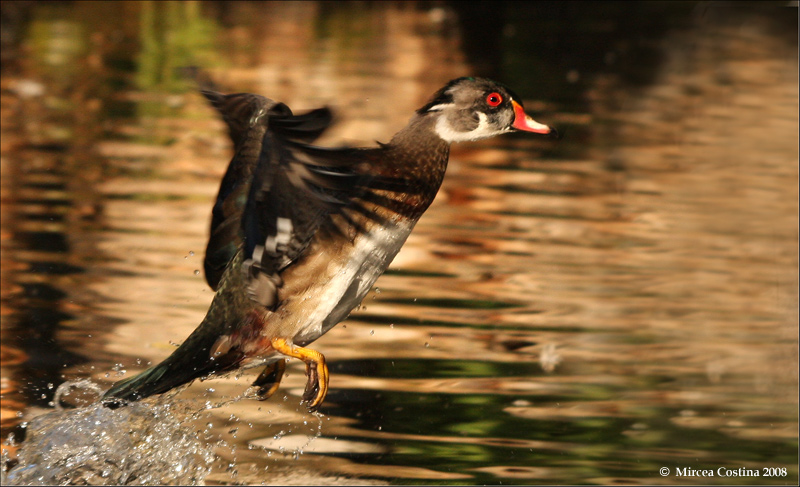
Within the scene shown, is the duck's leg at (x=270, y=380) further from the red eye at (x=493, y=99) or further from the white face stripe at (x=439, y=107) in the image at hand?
the red eye at (x=493, y=99)

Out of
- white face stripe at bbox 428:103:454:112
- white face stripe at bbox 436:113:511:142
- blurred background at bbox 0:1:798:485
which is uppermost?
white face stripe at bbox 428:103:454:112

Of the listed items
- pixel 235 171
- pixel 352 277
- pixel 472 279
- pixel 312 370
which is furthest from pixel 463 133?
pixel 472 279

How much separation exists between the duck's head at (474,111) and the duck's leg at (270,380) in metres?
1.13

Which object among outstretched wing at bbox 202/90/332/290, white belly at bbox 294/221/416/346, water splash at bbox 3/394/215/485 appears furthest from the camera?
outstretched wing at bbox 202/90/332/290

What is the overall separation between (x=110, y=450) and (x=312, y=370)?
2.74 ft

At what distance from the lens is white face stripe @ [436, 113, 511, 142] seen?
428 cm

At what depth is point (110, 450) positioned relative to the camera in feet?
13.8

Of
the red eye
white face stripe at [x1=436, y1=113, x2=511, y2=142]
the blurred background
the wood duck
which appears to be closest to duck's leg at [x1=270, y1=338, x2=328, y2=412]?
the wood duck

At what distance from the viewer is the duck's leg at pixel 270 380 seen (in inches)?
176

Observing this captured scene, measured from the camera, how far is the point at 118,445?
13.9ft

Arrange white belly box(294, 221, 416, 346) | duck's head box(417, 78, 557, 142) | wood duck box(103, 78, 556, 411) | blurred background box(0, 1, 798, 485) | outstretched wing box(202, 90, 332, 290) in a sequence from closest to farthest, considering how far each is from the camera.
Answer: wood duck box(103, 78, 556, 411), white belly box(294, 221, 416, 346), outstretched wing box(202, 90, 332, 290), duck's head box(417, 78, 557, 142), blurred background box(0, 1, 798, 485)

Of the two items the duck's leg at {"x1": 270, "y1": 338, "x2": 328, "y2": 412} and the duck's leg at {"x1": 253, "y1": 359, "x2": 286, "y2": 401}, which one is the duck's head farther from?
the duck's leg at {"x1": 253, "y1": 359, "x2": 286, "y2": 401}

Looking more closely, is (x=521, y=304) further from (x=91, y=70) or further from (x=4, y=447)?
(x=91, y=70)

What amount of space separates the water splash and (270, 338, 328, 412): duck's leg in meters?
0.51
